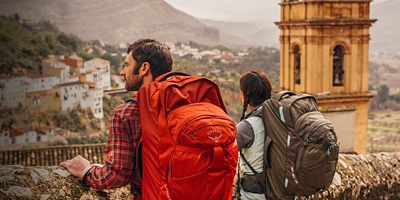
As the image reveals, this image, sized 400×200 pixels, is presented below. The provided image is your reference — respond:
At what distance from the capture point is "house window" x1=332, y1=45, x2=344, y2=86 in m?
18.5

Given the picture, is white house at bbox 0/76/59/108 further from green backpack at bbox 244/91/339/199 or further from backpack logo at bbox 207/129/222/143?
backpack logo at bbox 207/129/222/143

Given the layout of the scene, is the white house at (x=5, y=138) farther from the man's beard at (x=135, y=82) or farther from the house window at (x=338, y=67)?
the man's beard at (x=135, y=82)

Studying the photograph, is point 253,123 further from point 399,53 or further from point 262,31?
point 262,31

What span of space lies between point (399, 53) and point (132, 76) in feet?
218

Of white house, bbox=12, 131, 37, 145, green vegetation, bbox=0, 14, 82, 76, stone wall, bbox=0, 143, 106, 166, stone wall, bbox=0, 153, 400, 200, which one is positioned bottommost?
white house, bbox=12, 131, 37, 145

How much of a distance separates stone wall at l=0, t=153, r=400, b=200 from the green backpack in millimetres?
720

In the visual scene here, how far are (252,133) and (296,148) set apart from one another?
0.27m

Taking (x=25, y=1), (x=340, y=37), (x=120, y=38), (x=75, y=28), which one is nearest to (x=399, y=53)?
(x=120, y=38)

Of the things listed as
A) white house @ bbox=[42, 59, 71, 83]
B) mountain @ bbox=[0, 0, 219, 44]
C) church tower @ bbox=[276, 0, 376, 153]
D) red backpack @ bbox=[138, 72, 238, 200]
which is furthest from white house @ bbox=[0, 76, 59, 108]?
red backpack @ bbox=[138, 72, 238, 200]

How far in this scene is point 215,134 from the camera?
2.04 m

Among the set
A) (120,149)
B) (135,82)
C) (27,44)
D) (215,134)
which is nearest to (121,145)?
(120,149)

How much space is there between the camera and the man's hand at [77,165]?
2.39 m

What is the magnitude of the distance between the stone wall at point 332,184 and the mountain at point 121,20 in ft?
198

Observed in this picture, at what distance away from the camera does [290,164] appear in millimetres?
2750
